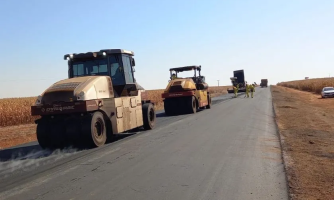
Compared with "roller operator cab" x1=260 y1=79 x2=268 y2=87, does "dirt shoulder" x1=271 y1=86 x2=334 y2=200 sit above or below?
below

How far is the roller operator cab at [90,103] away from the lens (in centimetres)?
1130

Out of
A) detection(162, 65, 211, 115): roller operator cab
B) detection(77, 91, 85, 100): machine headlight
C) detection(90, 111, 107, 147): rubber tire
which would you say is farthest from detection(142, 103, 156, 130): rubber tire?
detection(162, 65, 211, 115): roller operator cab

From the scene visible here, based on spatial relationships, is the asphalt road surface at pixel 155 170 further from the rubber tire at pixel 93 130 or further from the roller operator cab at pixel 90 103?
the roller operator cab at pixel 90 103

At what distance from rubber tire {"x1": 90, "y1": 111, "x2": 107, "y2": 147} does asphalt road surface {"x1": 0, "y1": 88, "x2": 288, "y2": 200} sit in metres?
0.27

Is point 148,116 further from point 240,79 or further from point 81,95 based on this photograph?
point 240,79

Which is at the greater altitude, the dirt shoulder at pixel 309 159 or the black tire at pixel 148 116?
the black tire at pixel 148 116

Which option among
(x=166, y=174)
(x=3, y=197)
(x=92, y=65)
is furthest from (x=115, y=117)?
(x=3, y=197)

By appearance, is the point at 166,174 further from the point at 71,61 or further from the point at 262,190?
the point at 71,61

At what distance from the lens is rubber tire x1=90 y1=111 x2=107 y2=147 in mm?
11242

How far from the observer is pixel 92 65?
13742mm

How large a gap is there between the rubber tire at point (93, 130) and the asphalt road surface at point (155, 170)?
10.5 inches

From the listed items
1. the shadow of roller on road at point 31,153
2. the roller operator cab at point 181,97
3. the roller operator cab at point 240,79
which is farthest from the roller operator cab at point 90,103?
the roller operator cab at point 240,79

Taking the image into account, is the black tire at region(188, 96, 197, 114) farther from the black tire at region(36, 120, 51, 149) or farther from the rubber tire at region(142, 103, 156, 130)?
the black tire at region(36, 120, 51, 149)

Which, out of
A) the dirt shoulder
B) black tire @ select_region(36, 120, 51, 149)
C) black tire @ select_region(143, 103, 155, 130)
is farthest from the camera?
black tire @ select_region(143, 103, 155, 130)
